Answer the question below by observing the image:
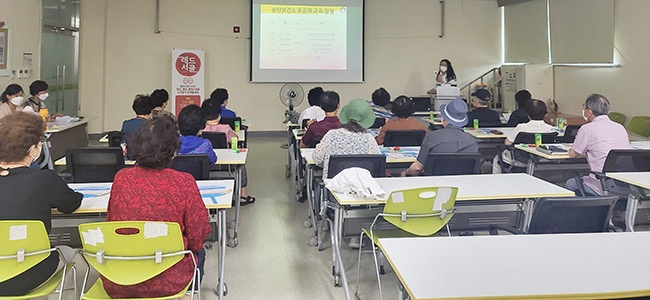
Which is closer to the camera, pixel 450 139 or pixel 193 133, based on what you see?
pixel 450 139

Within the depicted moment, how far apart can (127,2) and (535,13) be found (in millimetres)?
7634

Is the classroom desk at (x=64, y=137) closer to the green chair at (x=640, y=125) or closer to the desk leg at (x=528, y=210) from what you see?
the desk leg at (x=528, y=210)

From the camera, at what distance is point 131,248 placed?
1861mm

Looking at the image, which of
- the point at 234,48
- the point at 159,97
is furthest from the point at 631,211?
the point at 234,48

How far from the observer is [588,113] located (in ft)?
12.9

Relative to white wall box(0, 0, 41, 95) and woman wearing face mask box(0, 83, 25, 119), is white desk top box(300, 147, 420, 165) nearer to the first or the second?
woman wearing face mask box(0, 83, 25, 119)

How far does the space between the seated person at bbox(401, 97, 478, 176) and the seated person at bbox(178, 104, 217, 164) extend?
1.54 metres

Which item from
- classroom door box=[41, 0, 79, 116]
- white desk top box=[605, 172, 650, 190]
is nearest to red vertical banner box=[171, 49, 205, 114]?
classroom door box=[41, 0, 79, 116]

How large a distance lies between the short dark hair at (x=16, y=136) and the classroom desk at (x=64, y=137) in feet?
12.3

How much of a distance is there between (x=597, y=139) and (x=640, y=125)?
3.46 meters

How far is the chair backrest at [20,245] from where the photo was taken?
1.86 meters

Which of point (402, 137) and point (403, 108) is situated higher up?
point (403, 108)

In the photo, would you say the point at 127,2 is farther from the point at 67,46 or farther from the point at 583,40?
the point at 583,40

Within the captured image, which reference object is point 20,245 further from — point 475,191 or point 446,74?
point 446,74
